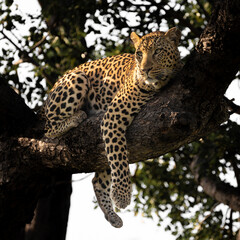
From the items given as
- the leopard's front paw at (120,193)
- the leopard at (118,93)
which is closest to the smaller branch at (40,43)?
the leopard at (118,93)

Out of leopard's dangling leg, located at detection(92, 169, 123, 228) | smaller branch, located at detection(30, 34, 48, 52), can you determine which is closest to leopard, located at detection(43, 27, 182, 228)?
leopard's dangling leg, located at detection(92, 169, 123, 228)

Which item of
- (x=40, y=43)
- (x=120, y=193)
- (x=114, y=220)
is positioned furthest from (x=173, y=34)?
(x=40, y=43)

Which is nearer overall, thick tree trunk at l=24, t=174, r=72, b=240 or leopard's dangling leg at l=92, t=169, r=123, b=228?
leopard's dangling leg at l=92, t=169, r=123, b=228

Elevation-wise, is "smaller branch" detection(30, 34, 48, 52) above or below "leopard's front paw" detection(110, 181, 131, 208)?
above

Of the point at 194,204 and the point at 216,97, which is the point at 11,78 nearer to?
the point at 216,97

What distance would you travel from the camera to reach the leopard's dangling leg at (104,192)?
6930 mm

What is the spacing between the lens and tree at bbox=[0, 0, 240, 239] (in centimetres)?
520

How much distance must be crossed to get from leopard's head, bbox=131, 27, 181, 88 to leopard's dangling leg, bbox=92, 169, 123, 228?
201cm

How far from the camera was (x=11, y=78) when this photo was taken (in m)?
8.41

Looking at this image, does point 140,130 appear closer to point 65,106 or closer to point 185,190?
point 65,106

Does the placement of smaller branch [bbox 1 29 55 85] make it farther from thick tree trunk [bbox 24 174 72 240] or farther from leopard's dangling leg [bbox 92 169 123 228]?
leopard's dangling leg [bbox 92 169 123 228]

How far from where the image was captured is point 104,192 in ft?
23.2

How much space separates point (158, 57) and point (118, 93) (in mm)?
687

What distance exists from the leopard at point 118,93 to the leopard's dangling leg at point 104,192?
0.74 ft
